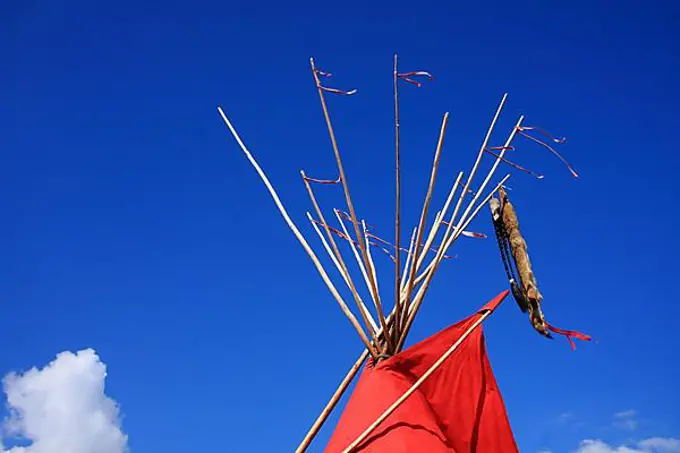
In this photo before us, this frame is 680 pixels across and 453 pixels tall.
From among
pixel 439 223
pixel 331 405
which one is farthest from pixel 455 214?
pixel 331 405

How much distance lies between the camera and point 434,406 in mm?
3350

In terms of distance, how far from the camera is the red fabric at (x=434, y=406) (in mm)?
3152

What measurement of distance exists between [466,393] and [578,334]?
628 millimetres

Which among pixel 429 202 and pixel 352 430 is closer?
pixel 352 430

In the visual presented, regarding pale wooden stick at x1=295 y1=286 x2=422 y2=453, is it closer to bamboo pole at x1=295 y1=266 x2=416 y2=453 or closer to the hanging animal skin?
bamboo pole at x1=295 y1=266 x2=416 y2=453

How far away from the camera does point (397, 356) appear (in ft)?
11.2

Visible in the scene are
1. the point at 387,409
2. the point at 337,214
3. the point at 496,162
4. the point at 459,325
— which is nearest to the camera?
the point at 387,409

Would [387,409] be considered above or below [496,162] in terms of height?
below

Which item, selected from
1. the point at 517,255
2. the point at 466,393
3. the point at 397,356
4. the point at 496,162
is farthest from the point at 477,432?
the point at 496,162

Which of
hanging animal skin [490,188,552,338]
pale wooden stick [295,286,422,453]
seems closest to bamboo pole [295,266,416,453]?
pale wooden stick [295,286,422,453]

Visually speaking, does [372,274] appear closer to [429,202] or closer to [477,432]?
[429,202]

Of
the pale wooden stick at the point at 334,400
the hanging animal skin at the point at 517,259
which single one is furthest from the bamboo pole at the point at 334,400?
the hanging animal skin at the point at 517,259

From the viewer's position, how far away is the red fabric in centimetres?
315

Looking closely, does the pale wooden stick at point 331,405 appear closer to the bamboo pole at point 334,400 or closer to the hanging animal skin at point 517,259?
the bamboo pole at point 334,400
